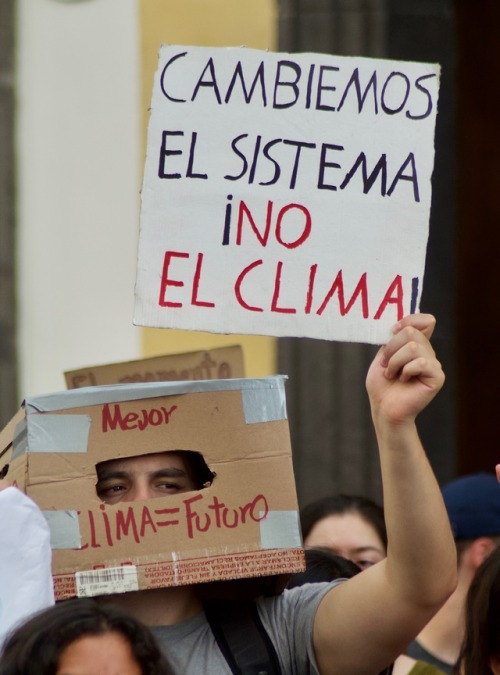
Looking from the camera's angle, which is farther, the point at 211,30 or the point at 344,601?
the point at 211,30

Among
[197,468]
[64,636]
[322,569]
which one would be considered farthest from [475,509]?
[64,636]

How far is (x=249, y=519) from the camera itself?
9.12 feet

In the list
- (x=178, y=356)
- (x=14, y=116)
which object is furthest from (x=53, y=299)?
(x=178, y=356)

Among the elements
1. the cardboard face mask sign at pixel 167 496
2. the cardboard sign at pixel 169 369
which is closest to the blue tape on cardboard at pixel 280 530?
the cardboard face mask sign at pixel 167 496

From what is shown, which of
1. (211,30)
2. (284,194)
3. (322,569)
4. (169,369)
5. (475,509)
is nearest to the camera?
(284,194)

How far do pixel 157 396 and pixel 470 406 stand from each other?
140 inches

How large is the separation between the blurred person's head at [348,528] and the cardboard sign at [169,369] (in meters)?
0.60

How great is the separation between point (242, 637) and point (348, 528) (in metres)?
1.26

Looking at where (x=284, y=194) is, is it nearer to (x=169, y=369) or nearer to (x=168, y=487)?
(x=168, y=487)

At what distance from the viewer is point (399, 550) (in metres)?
2.58

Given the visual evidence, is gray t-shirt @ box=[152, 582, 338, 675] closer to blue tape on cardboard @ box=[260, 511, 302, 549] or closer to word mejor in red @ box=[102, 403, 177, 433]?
blue tape on cardboard @ box=[260, 511, 302, 549]

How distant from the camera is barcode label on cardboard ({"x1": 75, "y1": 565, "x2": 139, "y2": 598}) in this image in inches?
106

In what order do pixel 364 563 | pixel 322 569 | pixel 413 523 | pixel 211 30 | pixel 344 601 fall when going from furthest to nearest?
pixel 211 30, pixel 364 563, pixel 322 569, pixel 344 601, pixel 413 523

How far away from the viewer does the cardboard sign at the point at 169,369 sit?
344cm
